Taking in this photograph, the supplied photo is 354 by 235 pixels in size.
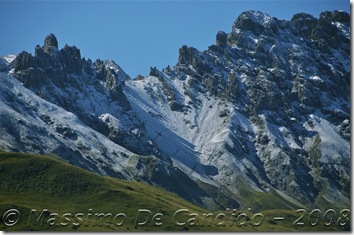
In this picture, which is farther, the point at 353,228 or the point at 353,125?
the point at 353,125

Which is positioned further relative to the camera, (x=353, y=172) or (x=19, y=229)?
(x=19, y=229)

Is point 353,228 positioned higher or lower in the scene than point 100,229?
higher

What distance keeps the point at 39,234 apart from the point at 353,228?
316 ft

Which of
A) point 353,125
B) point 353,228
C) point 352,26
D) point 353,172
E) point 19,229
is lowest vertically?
point 19,229

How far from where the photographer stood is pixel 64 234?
186 m

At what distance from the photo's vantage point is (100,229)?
19950 centimetres

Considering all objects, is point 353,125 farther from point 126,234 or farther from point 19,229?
point 19,229

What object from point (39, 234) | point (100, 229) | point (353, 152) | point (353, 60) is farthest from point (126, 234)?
point (353, 60)

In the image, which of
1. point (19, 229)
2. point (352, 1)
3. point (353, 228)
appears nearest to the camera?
point (353, 228)

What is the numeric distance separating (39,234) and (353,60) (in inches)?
4208

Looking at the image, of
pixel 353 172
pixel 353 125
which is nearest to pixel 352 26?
pixel 353 125

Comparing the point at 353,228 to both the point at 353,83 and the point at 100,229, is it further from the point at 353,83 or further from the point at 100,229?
the point at 100,229

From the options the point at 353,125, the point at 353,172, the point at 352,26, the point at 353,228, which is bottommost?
the point at 353,228

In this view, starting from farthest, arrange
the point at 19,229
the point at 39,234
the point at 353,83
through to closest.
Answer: the point at 19,229 → the point at 39,234 → the point at 353,83
